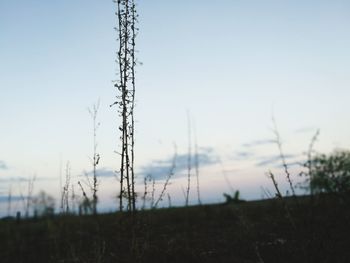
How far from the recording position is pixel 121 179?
503 centimetres

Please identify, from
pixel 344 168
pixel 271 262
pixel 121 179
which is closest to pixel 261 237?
pixel 271 262

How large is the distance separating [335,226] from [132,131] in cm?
637

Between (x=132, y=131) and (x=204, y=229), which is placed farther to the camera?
(x=204, y=229)

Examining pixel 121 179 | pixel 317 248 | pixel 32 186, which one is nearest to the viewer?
pixel 121 179

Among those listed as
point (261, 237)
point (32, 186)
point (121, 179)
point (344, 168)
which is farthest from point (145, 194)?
point (344, 168)

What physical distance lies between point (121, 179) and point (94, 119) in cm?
108

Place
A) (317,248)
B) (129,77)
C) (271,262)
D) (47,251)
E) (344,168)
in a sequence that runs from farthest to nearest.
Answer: (344,168), (47,251), (271,262), (317,248), (129,77)

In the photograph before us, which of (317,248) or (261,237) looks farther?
(261,237)

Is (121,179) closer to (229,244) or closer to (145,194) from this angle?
(145,194)

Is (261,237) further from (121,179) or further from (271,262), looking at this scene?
(121,179)

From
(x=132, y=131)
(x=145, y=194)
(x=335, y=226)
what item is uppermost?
(x=132, y=131)

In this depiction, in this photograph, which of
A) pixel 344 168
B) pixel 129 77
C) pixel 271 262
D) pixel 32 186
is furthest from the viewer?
pixel 344 168

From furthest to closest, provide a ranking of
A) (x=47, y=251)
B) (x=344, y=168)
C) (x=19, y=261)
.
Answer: (x=344, y=168)
(x=47, y=251)
(x=19, y=261)

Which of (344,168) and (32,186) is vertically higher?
(344,168)
